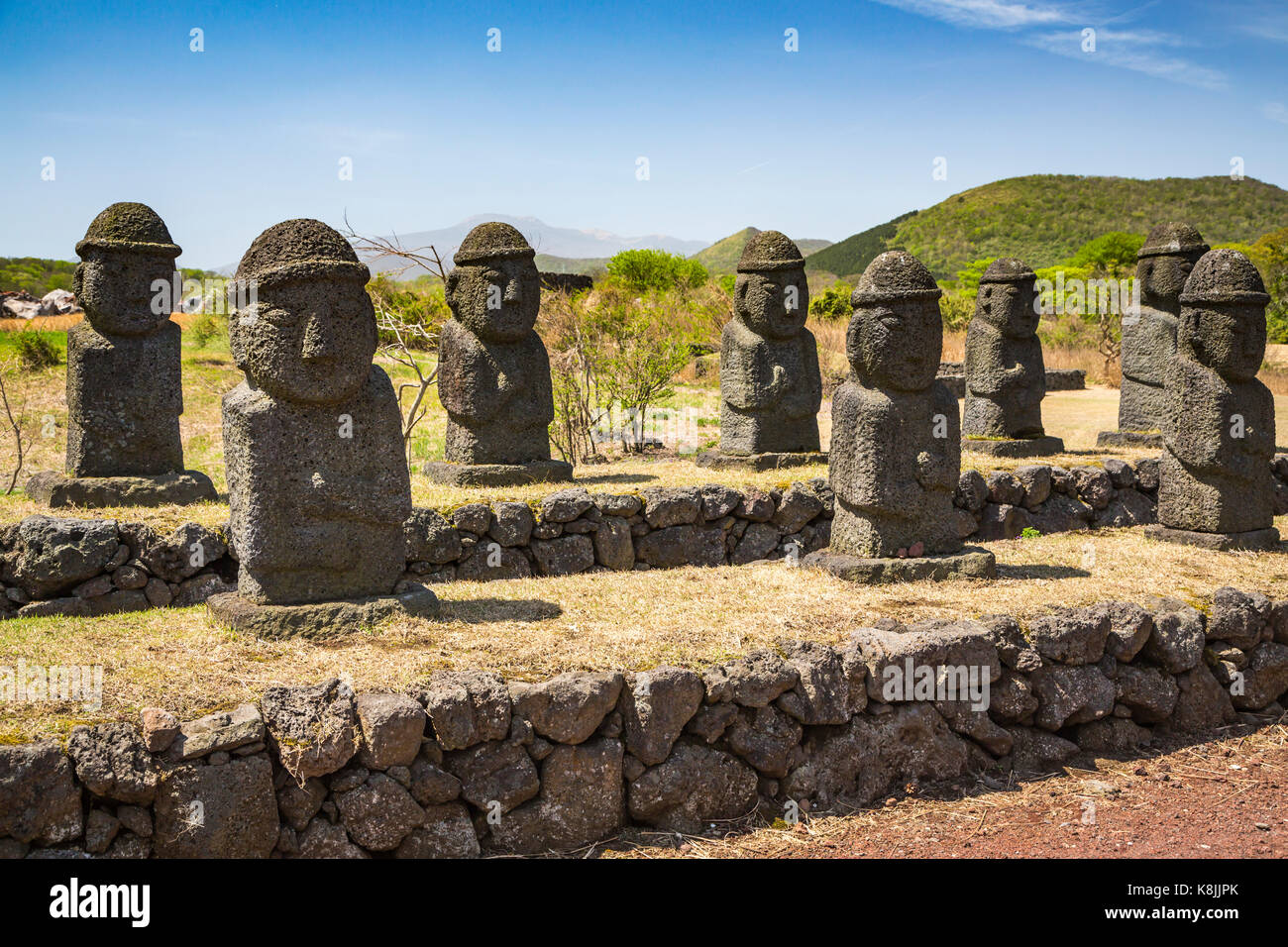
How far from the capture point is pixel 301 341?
5.13 meters

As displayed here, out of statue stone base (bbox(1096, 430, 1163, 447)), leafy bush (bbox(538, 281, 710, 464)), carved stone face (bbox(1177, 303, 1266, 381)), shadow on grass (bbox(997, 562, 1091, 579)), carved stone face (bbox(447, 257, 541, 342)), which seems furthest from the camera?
leafy bush (bbox(538, 281, 710, 464))

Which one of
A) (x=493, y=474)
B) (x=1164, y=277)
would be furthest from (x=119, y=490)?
(x=1164, y=277)

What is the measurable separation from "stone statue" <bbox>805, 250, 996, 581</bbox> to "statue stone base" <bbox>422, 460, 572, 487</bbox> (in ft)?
10.6

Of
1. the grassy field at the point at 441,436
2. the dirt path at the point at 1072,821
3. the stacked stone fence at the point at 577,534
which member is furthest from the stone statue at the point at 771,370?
the dirt path at the point at 1072,821

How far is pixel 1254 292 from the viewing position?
7.66m

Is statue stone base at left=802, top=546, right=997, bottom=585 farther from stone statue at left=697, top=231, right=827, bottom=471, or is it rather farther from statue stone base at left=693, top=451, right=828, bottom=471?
stone statue at left=697, top=231, right=827, bottom=471

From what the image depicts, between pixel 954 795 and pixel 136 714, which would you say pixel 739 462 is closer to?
pixel 954 795

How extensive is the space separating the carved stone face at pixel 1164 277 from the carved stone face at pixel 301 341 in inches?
381

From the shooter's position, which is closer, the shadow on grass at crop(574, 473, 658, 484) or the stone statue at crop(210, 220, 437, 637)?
the stone statue at crop(210, 220, 437, 637)

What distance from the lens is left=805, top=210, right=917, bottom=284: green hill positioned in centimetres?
6744

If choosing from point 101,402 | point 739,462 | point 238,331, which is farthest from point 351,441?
point 739,462

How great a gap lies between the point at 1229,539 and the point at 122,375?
843 cm

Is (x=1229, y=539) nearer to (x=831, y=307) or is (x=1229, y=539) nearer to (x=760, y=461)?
(x=760, y=461)

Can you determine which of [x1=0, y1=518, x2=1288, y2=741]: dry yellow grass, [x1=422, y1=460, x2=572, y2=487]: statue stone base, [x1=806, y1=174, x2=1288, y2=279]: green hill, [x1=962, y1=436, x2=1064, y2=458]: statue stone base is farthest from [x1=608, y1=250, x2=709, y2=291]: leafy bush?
[x1=0, y1=518, x2=1288, y2=741]: dry yellow grass
